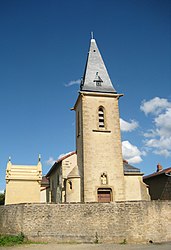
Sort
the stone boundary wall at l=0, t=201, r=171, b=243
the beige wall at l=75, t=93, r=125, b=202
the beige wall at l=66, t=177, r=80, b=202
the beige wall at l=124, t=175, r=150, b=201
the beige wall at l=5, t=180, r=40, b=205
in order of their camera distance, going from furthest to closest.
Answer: the beige wall at l=5, t=180, r=40, b=205, the beige wall at l=124, t=175, r=150, b=201, the beige wall at l=75, t=93, r=125, b=202, the beige wall at l=66, t=177, r=80, b=202, the stone boundary wall at l=0, t=201, r=171, b=243

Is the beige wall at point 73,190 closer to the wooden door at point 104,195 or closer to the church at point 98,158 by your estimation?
the church at point 98,158

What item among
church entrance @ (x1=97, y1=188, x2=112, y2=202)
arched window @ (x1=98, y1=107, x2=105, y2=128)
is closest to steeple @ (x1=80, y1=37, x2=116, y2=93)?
arched window @ (x1=98, y1=107, x2=105, y2=128)

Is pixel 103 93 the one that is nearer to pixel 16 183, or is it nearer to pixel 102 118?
pixel 102 118

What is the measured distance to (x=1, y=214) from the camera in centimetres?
1605

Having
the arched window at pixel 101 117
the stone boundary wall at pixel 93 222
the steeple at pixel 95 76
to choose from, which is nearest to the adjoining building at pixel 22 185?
the stone boundary wall at pixel 93 222

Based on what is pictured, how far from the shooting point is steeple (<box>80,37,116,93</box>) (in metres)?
21.9

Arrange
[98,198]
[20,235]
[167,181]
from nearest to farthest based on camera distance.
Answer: [20,235], [98,198], [167,181]

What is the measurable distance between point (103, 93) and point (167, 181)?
381 inches

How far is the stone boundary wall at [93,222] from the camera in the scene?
14234mm

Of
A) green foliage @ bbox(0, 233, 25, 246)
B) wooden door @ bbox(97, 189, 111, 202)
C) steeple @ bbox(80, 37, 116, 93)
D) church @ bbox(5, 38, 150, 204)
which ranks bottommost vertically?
green foliage @ bbox(0, 233, 25, 246)

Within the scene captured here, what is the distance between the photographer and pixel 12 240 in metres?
14.0

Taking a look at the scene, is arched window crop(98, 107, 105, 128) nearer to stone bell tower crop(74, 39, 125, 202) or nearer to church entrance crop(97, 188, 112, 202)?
stone bell tower crop(74, 39, 125, 202)

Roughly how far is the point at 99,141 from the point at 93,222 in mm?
6821

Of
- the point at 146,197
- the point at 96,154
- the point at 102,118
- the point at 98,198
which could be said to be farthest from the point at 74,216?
the point at 102,118
